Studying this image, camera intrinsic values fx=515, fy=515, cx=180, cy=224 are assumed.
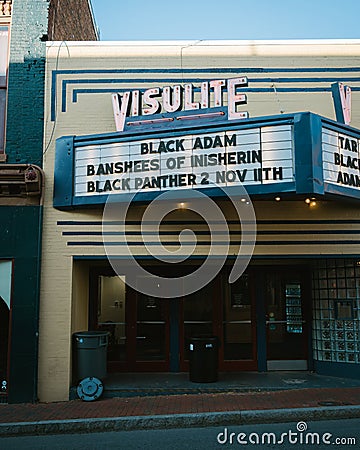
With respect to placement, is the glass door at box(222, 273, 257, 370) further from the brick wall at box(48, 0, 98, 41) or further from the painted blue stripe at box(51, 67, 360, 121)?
the brick wall at box(48, 0, 98, 41)

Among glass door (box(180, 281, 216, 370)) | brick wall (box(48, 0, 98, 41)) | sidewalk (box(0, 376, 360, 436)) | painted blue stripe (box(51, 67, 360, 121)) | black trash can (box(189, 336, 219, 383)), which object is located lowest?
sidewalk (box(0, 376, 360, 436))

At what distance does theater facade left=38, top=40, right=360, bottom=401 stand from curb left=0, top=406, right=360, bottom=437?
1.85 metres

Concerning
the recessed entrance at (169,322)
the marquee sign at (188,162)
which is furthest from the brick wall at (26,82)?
the recessed entrance at (169,322)

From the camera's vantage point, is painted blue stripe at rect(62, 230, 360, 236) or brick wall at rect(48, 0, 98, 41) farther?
brick wall at rect(48, 0, 98, 41)

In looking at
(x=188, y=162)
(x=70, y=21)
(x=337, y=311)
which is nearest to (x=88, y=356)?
(x=188, y=162)

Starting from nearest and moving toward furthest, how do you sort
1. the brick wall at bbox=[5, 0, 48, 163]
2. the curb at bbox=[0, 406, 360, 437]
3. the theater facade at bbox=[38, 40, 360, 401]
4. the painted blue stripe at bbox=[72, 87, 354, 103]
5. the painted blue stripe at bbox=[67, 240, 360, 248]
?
the curb at bbox=[0, 406, 360, 437] < the theater facade at bbox=[38, 40, 360, 401] < the painted blue stripe at bbox=[67, 240, 360, 248] < the brick wall at bbox=[5, 0, 48, 163] < the painted blue stripe at bbox=[72, 87, 354, 103]

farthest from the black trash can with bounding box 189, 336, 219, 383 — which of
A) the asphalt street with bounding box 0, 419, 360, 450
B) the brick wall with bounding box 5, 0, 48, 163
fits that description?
the brick wall with bounding box 5, 0, 48, 163

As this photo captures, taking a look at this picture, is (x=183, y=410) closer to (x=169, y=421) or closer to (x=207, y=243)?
(x=169, y=421)

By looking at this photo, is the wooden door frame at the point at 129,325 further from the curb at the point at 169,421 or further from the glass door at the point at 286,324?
the curb at the point at 169,421

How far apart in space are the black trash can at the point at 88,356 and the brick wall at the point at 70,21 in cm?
681

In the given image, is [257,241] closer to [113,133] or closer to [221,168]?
[221,168]

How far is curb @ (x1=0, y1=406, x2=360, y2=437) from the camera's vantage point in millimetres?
8391

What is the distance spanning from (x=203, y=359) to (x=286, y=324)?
270 centimetres

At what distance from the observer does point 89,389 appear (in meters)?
10.0
